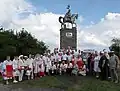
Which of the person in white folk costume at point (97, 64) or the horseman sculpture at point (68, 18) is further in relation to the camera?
the horseman sculpture at point (68, 18)

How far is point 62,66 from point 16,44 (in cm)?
3858

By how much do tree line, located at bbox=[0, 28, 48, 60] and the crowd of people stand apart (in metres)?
30.0

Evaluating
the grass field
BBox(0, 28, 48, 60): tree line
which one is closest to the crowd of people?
the grass field

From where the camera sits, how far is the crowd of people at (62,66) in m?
21.6

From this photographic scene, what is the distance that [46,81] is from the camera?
67.5ft

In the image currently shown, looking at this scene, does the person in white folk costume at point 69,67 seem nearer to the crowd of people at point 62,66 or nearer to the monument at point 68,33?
the crowd of people at point 62,66

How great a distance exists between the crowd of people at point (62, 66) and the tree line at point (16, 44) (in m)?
30.0

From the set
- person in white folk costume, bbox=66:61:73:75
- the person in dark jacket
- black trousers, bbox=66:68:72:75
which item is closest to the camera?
the person in dark jacket

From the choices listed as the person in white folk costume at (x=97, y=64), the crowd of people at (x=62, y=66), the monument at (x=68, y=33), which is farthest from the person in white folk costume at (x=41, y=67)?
the monument at (x=68, y=33)

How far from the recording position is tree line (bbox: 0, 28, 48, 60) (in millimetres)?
56312

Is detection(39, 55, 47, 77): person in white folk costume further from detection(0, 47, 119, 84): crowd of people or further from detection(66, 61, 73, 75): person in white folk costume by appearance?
detection(66, 61, 73, 75): person in white folk costume

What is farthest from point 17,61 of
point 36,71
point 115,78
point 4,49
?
point 4,49

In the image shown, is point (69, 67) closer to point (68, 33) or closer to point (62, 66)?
point (62, 66)

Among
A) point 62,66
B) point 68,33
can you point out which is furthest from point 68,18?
point 62,66
